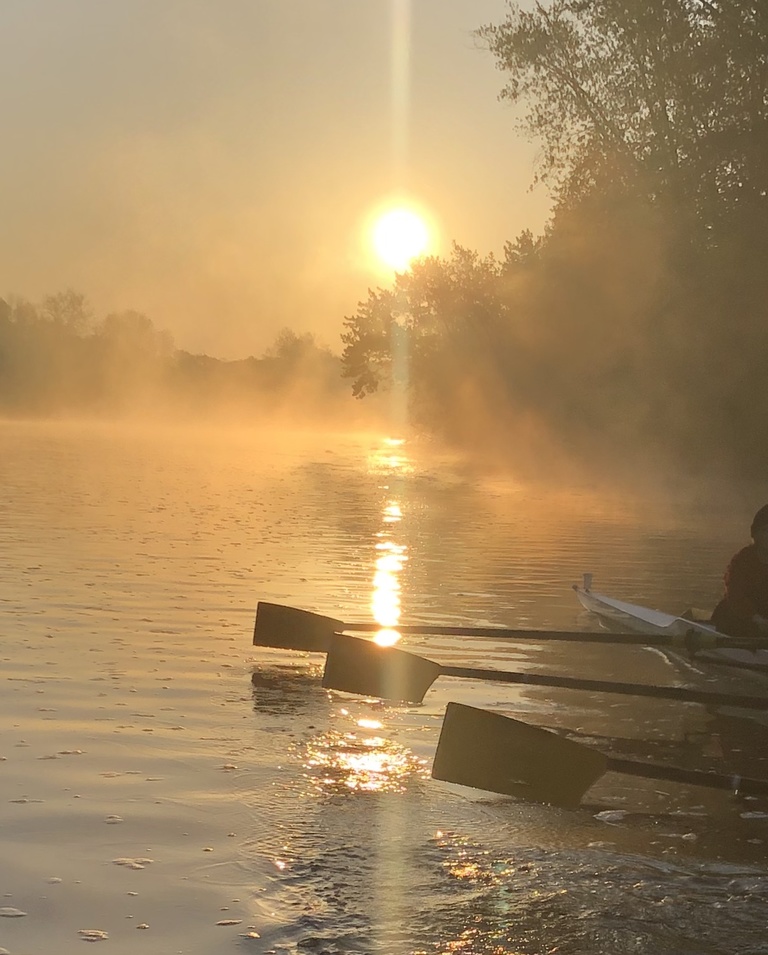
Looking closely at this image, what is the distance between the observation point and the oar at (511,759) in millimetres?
6695

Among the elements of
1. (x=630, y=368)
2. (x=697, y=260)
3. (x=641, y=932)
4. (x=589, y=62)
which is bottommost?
(x=641, y=932)

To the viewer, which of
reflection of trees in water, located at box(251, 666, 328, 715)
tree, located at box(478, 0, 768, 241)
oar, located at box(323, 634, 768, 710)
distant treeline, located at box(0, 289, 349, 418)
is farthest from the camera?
distant treeline, located at box(0, 289, 349, 418)

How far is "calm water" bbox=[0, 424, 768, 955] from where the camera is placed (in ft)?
17.5

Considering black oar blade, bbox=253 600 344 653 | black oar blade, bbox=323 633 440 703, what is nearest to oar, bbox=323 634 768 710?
black oar blade, bbox=323 633 440 703

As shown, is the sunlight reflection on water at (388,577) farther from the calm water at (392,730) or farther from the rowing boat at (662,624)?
the rowing boat at (662,624)

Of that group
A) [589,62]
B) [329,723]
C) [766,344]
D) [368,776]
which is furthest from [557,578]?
[589,62]

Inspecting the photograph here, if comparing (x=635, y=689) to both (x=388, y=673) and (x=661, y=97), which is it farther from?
(x=661, y=97)

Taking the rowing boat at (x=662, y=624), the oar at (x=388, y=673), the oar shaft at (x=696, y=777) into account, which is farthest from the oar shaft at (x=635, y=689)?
the rowing boat at (x=662, y=624)

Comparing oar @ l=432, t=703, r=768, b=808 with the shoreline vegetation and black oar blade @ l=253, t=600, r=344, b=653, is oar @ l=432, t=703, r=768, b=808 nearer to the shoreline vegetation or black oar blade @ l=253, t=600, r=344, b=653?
black oar blade @ l=253, t=600, r=344, b=653

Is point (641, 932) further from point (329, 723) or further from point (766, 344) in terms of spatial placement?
point (766, 344)

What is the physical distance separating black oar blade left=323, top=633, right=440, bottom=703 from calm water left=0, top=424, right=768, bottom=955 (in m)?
0.14

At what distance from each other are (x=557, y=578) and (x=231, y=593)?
492 cm

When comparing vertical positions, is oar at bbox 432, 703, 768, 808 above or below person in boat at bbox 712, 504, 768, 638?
below

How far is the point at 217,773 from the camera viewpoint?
7.18m
